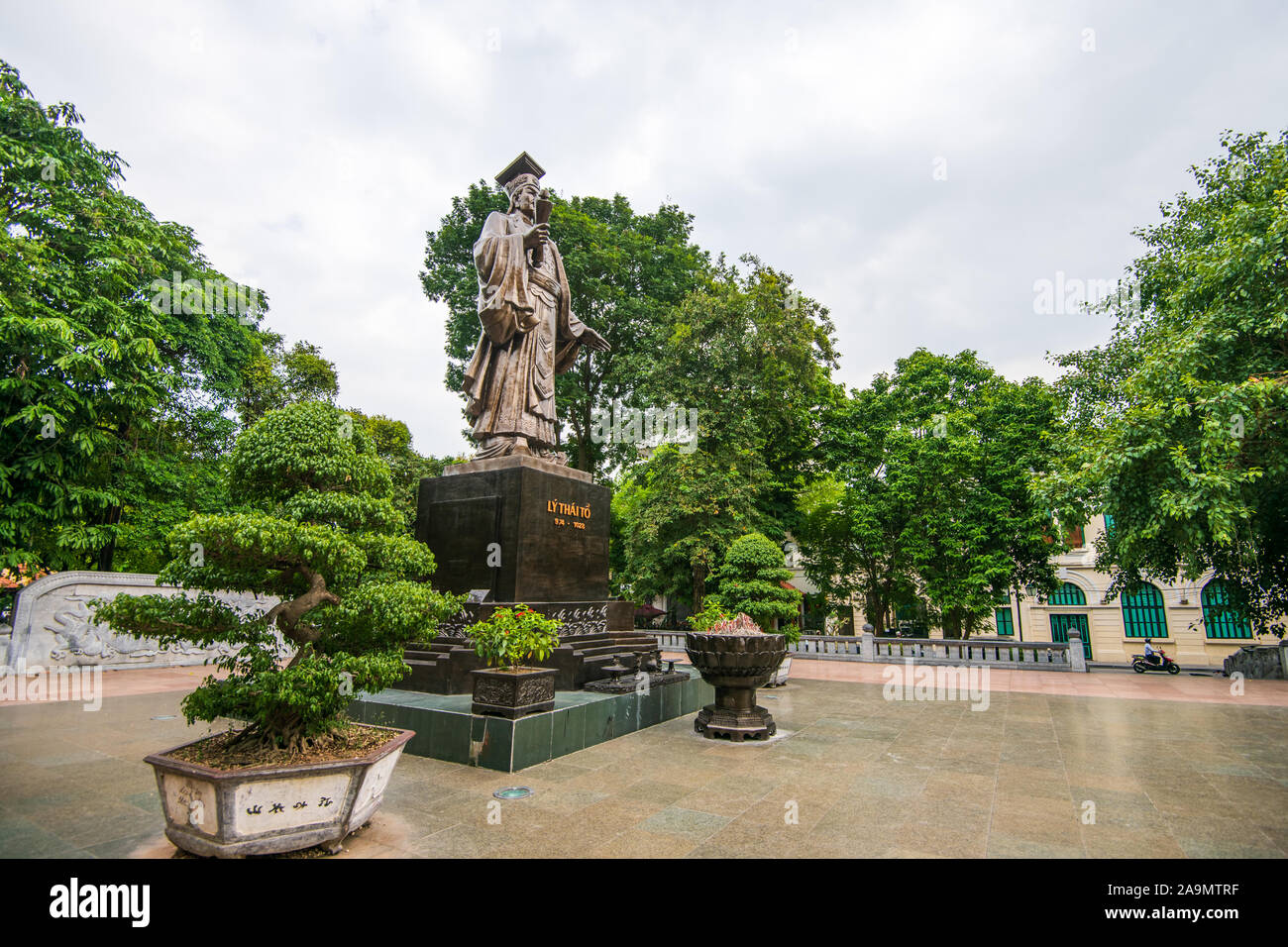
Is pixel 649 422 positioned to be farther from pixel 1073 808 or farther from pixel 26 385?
pixel 1073 808

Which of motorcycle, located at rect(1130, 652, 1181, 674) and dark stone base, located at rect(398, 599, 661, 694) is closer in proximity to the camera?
dark stone base, located at rect(398, 599, 661, 694)

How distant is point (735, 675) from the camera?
6.24 meters

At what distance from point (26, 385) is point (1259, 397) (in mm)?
18007

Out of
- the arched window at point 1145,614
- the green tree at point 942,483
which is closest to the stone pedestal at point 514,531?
the green tree at point 942,483

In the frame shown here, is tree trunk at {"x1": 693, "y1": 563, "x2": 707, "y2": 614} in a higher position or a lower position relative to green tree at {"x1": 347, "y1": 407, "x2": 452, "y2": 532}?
lower

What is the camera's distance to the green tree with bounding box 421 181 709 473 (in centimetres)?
1998

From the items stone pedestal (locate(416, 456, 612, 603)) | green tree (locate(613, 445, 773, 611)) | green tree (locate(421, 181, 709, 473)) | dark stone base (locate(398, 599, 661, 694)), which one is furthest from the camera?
green tree (locate(421, 181, 709, 473))

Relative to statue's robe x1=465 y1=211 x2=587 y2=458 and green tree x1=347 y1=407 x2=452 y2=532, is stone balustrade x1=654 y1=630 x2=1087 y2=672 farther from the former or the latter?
green tree x1=347 y1=407 x2=452 y2=532

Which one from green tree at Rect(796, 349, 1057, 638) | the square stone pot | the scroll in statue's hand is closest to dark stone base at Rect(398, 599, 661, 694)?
the square stone pot

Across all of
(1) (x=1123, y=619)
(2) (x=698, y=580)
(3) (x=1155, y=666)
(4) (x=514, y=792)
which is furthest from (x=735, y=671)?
(1) (x=1123, y=619)

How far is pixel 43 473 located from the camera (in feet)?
36.9

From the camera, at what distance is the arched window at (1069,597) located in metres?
24.1

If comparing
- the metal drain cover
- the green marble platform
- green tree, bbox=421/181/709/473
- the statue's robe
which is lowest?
the metal drain cover

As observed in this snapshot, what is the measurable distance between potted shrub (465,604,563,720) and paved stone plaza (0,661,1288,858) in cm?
51
